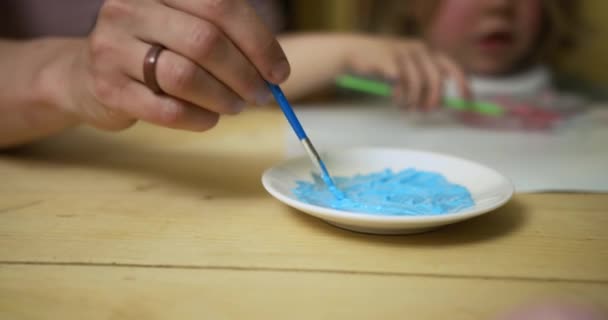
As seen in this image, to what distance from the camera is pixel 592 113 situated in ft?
3.35

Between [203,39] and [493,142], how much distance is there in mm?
500

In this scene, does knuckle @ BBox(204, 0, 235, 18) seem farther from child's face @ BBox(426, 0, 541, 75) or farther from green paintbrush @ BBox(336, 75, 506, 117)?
child's face @ BBox(426, 0, 541, 75)

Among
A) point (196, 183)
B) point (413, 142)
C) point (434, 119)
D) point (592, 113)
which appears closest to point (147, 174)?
point (196, 183)

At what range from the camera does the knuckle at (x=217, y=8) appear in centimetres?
47

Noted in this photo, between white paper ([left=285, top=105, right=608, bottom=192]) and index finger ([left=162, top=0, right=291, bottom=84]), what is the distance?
0.64 ft

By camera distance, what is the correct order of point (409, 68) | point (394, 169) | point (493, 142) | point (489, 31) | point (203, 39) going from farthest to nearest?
point (489, 31) < point (409, 68) < point (493, 142) < point (394, 169) < point (203, 39)

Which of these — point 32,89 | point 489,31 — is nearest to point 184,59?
point 32,89

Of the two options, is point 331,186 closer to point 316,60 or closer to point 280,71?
point 280,71

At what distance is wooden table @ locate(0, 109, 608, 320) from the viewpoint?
36cm

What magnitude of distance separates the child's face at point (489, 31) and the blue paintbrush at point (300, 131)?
0.83 metres

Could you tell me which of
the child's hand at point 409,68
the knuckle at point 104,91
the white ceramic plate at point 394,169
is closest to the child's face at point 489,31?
the child's hand at point 409,68

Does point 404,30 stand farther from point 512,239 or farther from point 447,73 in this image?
point 512,239

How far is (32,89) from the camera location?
2.01ft

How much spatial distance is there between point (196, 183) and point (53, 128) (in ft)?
0.67
